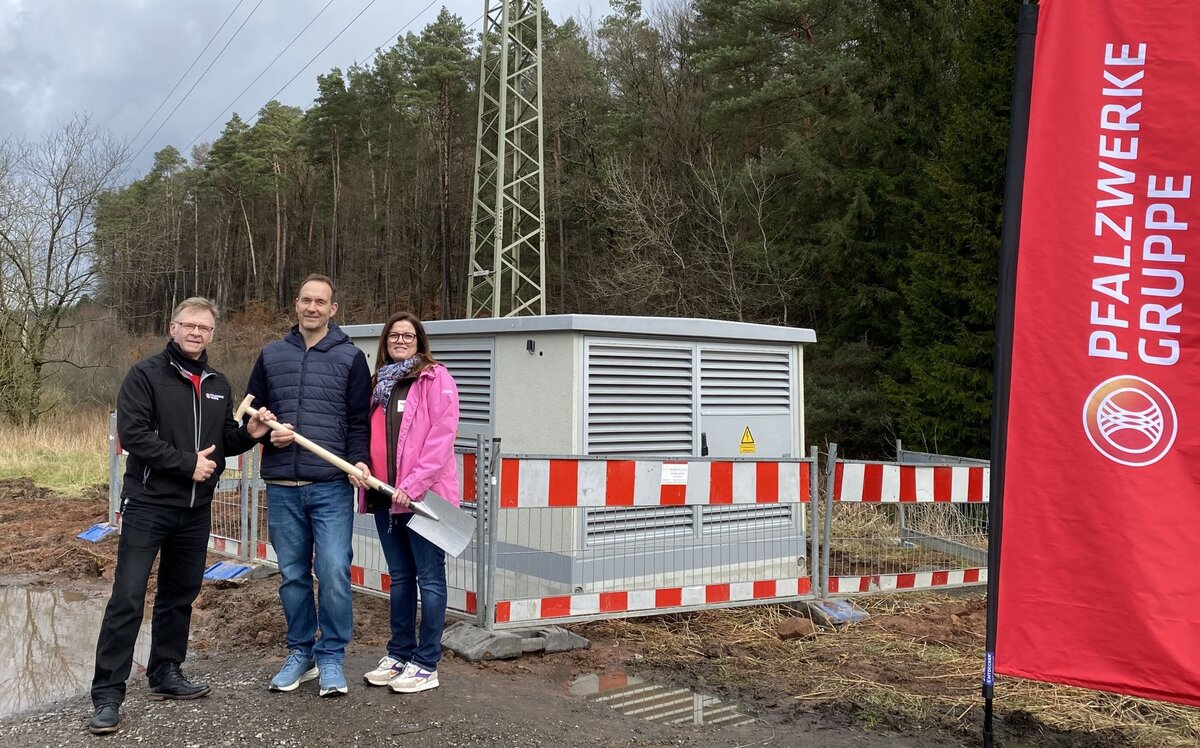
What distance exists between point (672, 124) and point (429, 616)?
23131 mm

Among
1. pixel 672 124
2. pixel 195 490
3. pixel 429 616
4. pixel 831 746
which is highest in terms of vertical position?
pixel 672 124

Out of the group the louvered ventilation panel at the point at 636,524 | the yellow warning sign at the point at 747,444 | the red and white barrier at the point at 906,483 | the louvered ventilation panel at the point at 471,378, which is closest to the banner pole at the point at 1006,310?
the red and white barrier at the point at 906,483

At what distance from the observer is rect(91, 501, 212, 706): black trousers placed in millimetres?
4148

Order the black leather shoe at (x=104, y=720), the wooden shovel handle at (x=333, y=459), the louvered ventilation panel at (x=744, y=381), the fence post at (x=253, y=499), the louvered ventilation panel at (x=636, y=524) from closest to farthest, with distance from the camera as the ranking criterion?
1. the black leather shoe at (x=104, y=720)
2. the wooden shovel handle at (x=333, y=459)
3. the louvered ventilation panel at (x=636, y=524)
4. the louvered ventilation panel at (x=744, y=381)
5. the fence post at (x=253, y=499)

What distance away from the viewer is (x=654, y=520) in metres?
6.50

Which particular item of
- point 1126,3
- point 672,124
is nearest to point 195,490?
point 1126,3

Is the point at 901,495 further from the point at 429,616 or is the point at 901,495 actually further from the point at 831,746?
the point at 429,616

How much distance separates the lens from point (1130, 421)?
11.1 ft

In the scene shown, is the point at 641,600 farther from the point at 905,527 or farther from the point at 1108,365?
the point at 905,527

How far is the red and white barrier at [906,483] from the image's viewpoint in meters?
6.33

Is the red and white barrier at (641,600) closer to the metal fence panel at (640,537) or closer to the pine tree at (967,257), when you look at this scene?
the metal fence panel at (640,537)

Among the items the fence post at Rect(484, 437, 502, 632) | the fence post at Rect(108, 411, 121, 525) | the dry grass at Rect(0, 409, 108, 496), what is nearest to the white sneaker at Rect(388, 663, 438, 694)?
the fence post at Rect(484, 437, 502, 632)

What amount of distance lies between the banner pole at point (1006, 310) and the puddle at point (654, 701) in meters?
1.35

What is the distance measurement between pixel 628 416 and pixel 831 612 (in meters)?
2.01
